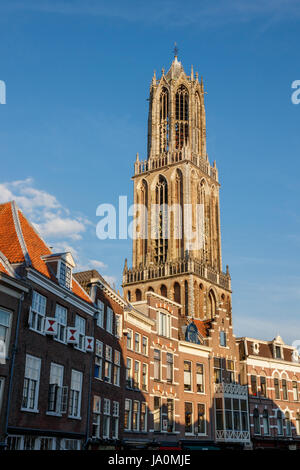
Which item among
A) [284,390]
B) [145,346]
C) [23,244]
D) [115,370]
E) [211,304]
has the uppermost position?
[211,304]

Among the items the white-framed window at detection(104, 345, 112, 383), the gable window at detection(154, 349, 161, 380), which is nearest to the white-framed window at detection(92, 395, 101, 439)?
the white-framed window at detection(104, 345, 112, 383)

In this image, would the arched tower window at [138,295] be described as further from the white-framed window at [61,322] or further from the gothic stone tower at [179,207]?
the white-framed window at [61,322]

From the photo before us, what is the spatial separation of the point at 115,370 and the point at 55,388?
8562mm

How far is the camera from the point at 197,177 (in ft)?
285

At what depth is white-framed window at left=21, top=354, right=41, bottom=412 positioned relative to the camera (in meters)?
24.1

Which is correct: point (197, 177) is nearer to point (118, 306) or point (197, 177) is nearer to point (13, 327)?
point (118, 306)

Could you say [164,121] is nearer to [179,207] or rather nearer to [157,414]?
[179,207]

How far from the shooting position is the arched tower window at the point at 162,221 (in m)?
82.1

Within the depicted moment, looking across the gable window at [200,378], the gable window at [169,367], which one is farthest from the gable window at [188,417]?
the gable window at [169,367]

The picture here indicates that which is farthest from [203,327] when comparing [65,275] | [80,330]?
[65,275]

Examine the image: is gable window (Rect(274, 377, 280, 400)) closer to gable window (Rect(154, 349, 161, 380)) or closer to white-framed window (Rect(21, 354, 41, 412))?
gable window (Rect(154, 349, 161, 380))

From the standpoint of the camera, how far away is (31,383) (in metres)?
24.6

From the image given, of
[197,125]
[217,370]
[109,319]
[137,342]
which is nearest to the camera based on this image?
[109,319]
